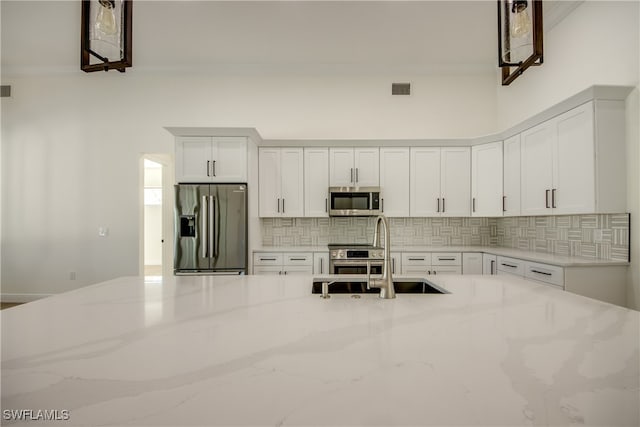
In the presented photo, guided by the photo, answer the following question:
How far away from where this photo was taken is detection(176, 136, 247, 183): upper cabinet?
3857 mm

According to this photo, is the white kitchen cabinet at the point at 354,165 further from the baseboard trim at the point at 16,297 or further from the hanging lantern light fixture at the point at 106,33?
the baseboard trim at the point at 16,297

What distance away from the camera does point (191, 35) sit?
12.5 ft

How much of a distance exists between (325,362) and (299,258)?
3299 mm

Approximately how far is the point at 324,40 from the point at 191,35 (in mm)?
1554

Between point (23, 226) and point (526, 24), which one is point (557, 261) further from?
point (23, 226)

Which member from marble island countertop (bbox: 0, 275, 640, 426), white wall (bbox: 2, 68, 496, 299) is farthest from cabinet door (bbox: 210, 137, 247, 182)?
marble island countertop (bbox: 0, 275, 640, 426)

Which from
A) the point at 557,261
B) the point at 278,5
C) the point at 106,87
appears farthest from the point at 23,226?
the point at 557,261

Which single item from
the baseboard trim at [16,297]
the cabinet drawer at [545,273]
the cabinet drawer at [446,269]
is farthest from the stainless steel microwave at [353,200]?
the baseboard trim at [16,297]

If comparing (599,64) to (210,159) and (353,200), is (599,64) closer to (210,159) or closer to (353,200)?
(353,200)

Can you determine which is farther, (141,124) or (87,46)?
(141,124)

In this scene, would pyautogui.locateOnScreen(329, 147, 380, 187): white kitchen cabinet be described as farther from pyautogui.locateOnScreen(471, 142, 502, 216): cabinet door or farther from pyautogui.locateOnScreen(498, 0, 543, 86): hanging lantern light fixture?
pyautogui.locateOnScreen(498, 0, 543, 86): hanging lantern light fixture

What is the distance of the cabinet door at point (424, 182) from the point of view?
4297 millimetres

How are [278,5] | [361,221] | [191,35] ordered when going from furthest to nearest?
[361,221] → [191,35] → [278,5]

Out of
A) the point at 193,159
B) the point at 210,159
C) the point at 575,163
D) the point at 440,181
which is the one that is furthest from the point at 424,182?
the point at 193,159
